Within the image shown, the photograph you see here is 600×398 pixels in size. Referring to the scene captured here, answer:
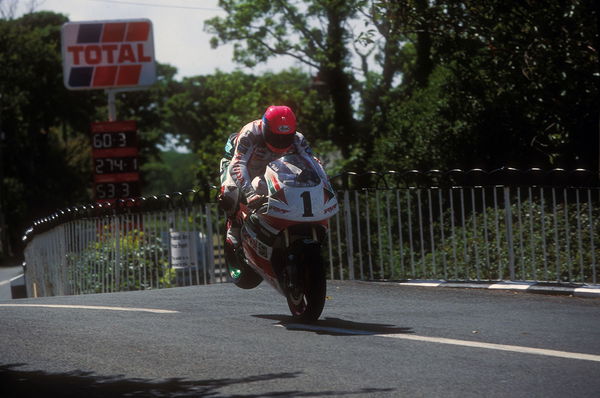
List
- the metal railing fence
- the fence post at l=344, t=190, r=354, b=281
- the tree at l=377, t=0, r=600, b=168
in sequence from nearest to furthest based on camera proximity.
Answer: the metal railing fence, the fence post at l=344, t=190, r=354, b=281, the tree at l=377, t=0, r=600, b=168

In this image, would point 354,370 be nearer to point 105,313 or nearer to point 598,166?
point 105,313

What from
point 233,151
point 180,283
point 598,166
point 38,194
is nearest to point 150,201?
point 180,283

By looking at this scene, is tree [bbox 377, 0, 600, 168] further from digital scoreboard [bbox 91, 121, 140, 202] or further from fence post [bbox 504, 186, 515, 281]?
digital scoreboard [bbox 91, 121, 140, 202]

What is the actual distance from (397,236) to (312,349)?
28.2 ft

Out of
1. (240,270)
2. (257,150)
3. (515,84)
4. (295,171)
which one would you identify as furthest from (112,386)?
(515,84)

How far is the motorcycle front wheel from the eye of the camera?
344 inches

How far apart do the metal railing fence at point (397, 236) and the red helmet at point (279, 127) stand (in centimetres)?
282

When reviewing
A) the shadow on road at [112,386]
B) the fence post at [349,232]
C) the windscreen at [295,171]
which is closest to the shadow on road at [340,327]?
the windscreen at [295,171]

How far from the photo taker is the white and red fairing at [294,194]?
9023 millimetres

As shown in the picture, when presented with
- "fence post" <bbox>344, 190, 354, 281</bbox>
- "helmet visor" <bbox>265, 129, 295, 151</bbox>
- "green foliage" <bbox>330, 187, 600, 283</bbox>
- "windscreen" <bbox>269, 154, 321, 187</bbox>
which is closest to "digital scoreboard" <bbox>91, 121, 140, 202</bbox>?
"green foliage" <bbox>330, 187, 600, 283</bbox>

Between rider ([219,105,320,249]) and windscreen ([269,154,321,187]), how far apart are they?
16 centimetres

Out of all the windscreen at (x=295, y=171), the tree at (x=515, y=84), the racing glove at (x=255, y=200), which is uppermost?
the tree at (x=515, y=84)

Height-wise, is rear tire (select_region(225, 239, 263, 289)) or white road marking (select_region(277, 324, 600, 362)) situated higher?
rear tire (select_region(225, 239, 263, 289))

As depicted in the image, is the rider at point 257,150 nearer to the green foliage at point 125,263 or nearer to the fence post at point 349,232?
the fence post at point 349,232
